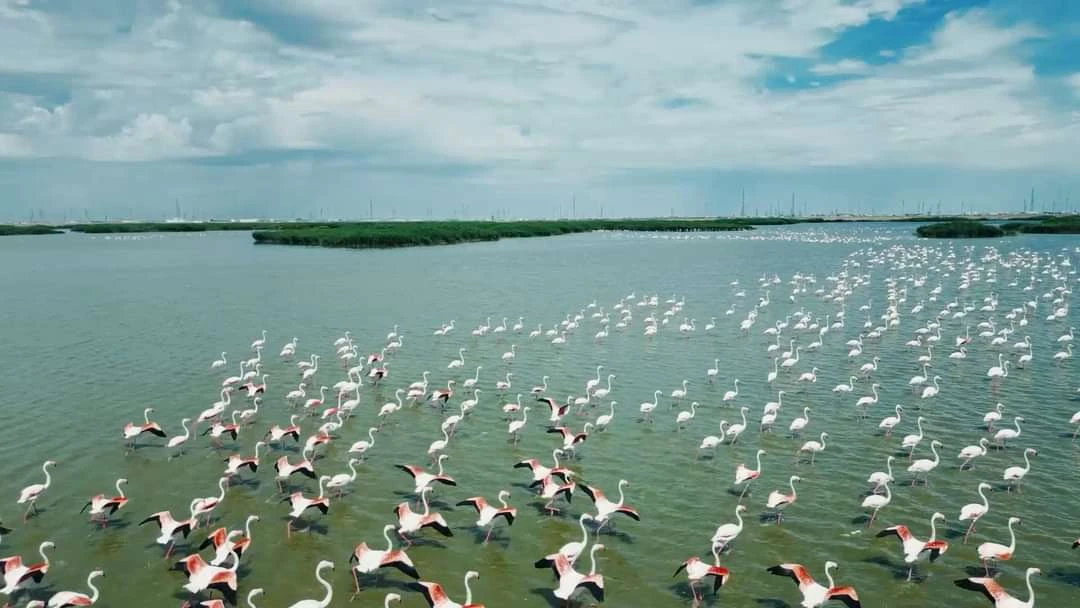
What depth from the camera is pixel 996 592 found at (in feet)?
34.3

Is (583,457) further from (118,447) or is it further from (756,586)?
(118,447)

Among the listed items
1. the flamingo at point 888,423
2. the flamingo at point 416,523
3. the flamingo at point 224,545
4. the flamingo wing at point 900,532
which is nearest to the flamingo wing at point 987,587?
the flamingo wing at point 900,532

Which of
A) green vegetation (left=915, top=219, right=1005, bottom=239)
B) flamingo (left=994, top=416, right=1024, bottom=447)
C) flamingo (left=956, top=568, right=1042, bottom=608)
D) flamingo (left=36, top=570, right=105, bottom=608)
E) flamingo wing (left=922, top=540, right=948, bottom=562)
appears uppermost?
green vegetation (left=915, top=219, right=1005, bottom=239)

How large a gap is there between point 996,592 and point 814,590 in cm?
236

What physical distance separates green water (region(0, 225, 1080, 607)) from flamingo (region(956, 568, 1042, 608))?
55 centimetres

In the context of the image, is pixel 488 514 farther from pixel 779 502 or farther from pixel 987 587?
pixel 987 587

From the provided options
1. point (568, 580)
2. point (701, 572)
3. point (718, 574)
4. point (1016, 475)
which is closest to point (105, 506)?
point (568, 580)

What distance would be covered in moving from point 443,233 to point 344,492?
8965 centimetres

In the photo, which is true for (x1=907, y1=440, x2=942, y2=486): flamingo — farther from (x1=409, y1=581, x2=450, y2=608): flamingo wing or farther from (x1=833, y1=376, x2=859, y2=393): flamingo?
(x1=409, y1=581, x2=450, y2=608): flamingo wing

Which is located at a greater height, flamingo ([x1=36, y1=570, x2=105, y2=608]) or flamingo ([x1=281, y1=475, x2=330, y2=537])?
flamingo ([x1=281, y1=475, x2=330, y2=537])

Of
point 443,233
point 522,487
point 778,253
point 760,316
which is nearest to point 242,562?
point 522,487

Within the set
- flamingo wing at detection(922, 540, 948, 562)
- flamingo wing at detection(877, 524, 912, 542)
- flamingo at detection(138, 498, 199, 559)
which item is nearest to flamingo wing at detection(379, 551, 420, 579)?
flamingo at detection(138, 498, 199, 559)

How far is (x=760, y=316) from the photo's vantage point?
3581 centimetres

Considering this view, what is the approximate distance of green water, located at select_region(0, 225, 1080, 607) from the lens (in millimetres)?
12180
